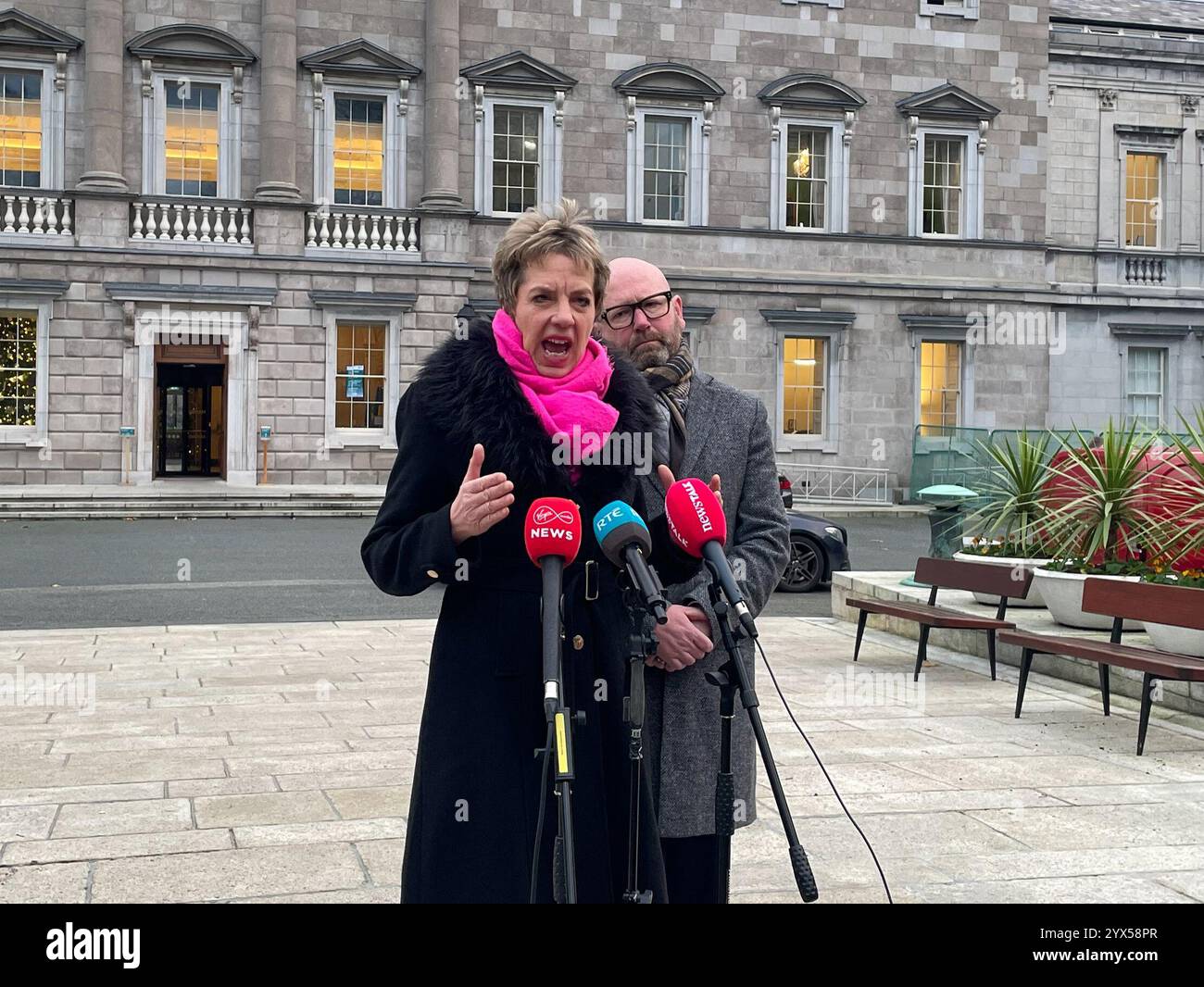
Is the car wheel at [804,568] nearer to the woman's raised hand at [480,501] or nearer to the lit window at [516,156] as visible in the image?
the woman's raised hand at [480,501]

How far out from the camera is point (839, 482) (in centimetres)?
3284

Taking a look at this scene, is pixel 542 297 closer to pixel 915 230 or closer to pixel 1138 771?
pixel 1138 771

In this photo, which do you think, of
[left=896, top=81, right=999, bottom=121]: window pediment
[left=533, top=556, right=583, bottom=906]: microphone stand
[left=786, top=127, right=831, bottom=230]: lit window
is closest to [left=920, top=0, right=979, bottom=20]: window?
[left=896, top=81, right=999, bottom=121]: window pediment

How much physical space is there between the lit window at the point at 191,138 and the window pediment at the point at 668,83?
30.6ft

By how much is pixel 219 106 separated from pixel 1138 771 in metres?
27.5

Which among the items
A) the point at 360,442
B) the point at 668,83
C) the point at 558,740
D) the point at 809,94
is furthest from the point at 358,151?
the point at 558,740

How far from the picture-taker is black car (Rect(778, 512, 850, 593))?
1658 cm

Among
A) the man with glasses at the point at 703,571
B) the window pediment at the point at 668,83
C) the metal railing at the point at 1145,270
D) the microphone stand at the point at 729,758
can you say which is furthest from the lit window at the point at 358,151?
the microphone stand at the point at 729,758

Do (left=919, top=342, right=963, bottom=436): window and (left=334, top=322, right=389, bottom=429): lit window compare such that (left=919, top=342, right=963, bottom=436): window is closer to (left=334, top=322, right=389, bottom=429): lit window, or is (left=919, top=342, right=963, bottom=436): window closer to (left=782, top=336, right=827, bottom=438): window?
(left=782, top=336, right=827, bottom=438): window

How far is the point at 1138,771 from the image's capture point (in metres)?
7.20

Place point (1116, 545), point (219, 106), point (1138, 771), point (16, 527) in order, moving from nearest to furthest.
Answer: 1. point (1138, 771)
2. point (1116, 545)
3. point (16, 527)
4. point (219, 106)

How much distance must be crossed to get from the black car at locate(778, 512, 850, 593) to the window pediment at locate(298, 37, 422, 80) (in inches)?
730

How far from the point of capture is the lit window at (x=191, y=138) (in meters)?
29.9

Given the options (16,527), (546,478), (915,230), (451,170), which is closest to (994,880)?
(546,478)
